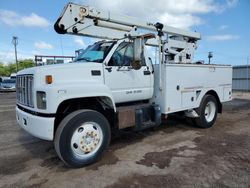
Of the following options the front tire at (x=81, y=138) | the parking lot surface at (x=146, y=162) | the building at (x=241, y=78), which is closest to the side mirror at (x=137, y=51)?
the front tire at (x=81, y=138)

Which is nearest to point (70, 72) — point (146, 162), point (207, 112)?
point (146, 162)

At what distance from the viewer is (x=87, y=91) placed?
430cm

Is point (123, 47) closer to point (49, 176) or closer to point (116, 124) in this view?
point (116, 124)

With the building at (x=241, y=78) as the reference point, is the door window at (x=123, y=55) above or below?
above

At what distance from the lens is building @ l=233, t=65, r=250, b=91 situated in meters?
22.4

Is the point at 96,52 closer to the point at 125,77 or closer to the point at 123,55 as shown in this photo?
the point at 123,55

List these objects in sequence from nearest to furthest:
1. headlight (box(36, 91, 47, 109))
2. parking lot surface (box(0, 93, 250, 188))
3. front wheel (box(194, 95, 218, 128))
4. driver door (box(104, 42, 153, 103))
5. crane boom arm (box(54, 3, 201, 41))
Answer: parking lot surface (box(0, 93, 250, 188))
headlight (box(36, 91, 47, 109))
driver door (box(104, 42, 153, 103))
crane boom arm (box(54, 3, 201, 41))
front wheel (box(194, 95, 218, 128))

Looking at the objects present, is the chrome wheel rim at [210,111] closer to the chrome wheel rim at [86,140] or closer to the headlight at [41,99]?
the chrome wheel rim at [86,140]

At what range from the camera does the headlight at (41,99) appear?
395 centimetres

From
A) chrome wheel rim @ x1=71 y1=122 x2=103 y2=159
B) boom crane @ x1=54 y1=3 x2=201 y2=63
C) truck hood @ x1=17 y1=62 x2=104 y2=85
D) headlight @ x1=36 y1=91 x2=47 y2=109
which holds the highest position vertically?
boom crane @ x1=54 y1=3 x2=201 y2=63

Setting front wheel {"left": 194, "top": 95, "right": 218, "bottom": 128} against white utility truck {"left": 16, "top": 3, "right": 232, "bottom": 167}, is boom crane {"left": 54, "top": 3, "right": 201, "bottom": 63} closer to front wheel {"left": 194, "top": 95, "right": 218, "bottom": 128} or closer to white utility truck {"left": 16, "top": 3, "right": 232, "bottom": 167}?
white utility truck {"left": 16, "top": 3, "right": 232, "bottom": 167}

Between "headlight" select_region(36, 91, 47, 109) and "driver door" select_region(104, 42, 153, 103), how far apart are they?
135 centimetres

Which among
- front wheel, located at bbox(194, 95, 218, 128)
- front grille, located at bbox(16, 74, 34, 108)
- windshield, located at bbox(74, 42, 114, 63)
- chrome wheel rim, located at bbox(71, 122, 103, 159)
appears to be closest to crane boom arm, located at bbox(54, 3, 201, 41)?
windshield, located at bbox(74, 42, 114, 63)

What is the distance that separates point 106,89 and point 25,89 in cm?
155
